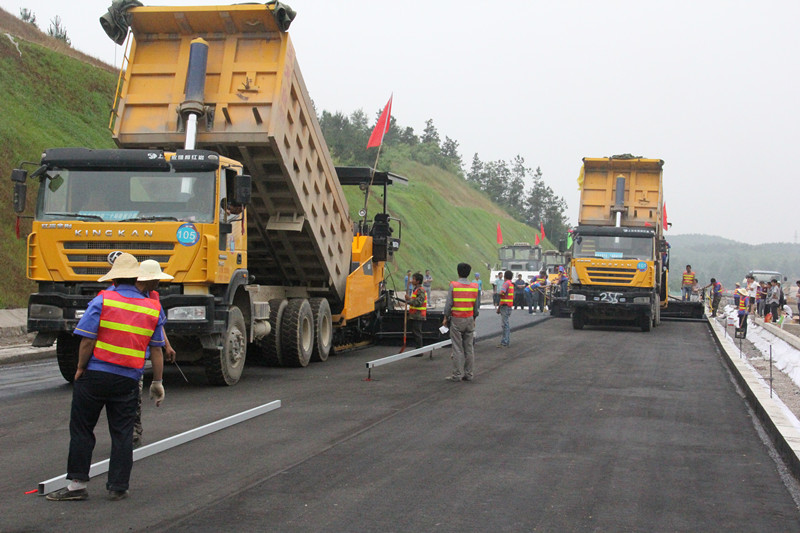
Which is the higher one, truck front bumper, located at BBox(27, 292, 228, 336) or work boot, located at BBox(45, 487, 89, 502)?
truck front bumper, located at BBox(27, 292, 228, 336)

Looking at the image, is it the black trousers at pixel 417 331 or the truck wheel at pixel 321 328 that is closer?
the truck wheel at pixel 321 328

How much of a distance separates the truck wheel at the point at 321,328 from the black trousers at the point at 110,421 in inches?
366

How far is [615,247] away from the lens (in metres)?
24.9

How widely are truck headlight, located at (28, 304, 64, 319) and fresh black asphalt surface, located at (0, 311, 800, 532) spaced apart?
973 mm

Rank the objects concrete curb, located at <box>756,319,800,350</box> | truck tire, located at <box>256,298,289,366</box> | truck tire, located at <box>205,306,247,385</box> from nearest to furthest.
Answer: truck tire, located at <box>205,306,247,385</box> → truck tire, located at <box>256,298,289,366</box> → concrete curb, located at <box>756,319,800,350</box>

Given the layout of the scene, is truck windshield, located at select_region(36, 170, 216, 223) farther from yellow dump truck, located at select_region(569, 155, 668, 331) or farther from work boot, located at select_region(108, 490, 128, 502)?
yellow dump truck, located at select_region(569, 155, 668, 331)

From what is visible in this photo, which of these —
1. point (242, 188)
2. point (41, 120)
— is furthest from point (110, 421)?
point (41, 120)

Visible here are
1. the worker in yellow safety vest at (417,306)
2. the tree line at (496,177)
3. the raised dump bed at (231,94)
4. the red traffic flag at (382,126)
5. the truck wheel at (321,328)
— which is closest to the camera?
the raised dump bed at (231,94)

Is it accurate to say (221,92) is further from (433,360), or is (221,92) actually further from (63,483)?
(63,483)

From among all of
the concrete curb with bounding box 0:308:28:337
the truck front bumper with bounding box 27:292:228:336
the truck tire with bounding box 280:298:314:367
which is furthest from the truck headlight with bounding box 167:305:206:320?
the concrete curb with bounding box 0:308:28:337

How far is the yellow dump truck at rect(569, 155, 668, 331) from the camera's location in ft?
80.8

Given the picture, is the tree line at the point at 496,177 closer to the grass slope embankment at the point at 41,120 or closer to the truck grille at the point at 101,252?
the grass slope embankment at the point at 41,120

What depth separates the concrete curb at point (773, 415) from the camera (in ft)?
25.4

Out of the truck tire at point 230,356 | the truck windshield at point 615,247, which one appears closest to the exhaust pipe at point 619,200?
the truck windshield at point 615,247
